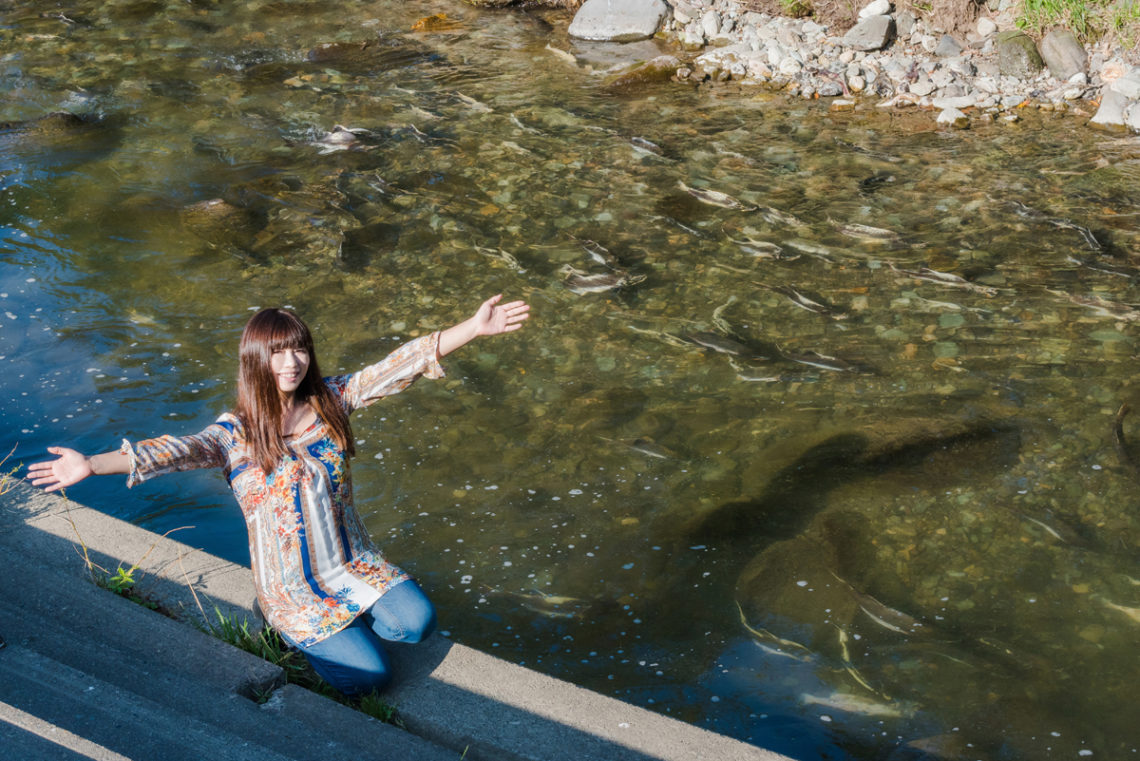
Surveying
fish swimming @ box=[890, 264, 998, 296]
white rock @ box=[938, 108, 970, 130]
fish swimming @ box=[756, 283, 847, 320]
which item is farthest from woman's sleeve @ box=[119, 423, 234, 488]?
white rock @ box=[938, 108, 970, 130]

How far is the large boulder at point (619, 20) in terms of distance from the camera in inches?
496

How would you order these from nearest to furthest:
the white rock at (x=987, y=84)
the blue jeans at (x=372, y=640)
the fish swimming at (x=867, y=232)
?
1. the blue jeans at (x=372, y=640)
2. the fish swimming at (x=867, y=232)
3. the white rock at (x=987, y=84)

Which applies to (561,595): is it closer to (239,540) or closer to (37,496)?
(239,540)

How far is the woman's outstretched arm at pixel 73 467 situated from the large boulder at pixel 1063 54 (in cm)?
1041

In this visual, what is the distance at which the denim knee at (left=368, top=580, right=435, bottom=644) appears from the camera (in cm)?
342

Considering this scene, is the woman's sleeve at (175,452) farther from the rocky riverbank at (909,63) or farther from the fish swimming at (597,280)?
the rocky riverbank at (909,63)

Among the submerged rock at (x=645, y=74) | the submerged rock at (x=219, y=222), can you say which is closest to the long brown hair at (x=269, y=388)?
the submerged rock at (x=219, y=222)

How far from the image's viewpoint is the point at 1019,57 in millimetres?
10703

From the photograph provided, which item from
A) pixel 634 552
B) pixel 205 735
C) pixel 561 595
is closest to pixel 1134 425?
pixel 634 552

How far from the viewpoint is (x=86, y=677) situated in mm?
2883

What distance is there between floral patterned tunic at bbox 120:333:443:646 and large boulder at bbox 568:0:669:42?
1007cm

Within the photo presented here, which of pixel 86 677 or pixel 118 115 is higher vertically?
pixel 86 677

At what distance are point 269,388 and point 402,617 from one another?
891 mm

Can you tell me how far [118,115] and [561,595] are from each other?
873 centimetres
